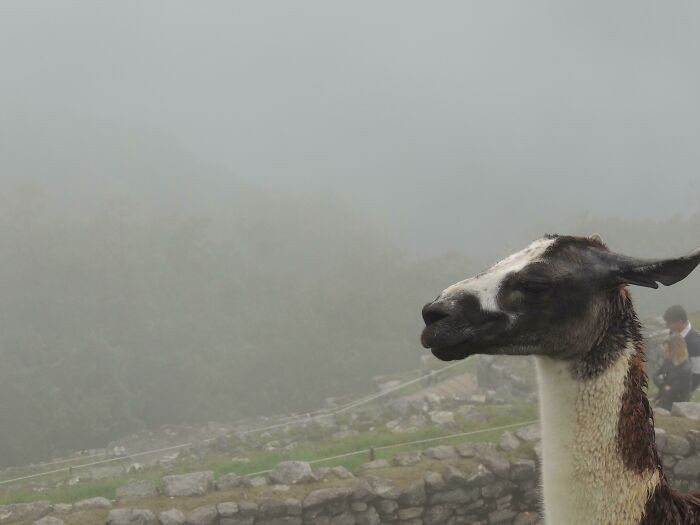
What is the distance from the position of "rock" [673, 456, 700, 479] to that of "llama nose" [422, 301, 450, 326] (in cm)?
666

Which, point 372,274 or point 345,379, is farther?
point 372,274

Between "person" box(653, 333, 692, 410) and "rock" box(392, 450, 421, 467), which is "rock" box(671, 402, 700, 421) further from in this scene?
"rock" box(392, 450, 421, 467)

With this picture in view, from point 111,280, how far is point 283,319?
853cm

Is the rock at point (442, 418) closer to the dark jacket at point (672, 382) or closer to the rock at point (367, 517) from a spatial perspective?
the dark jacket at point (672, 382)

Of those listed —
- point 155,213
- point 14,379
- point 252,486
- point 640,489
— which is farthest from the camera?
point 155,213

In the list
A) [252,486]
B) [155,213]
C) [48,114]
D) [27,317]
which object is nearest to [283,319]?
[27,317]

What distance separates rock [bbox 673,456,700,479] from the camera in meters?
7.50

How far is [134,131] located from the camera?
171 ft

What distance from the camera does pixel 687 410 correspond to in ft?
27.0

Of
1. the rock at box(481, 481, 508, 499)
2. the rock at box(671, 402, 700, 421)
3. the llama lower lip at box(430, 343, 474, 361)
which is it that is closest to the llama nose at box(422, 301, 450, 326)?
the llama lower lip at box(430, 343, 474, 361)

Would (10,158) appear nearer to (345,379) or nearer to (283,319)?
(283,319)

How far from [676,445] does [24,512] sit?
7.92 m

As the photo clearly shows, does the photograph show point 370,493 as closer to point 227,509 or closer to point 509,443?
point 227,509

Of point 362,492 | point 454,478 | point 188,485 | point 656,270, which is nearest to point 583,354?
point 656,270
